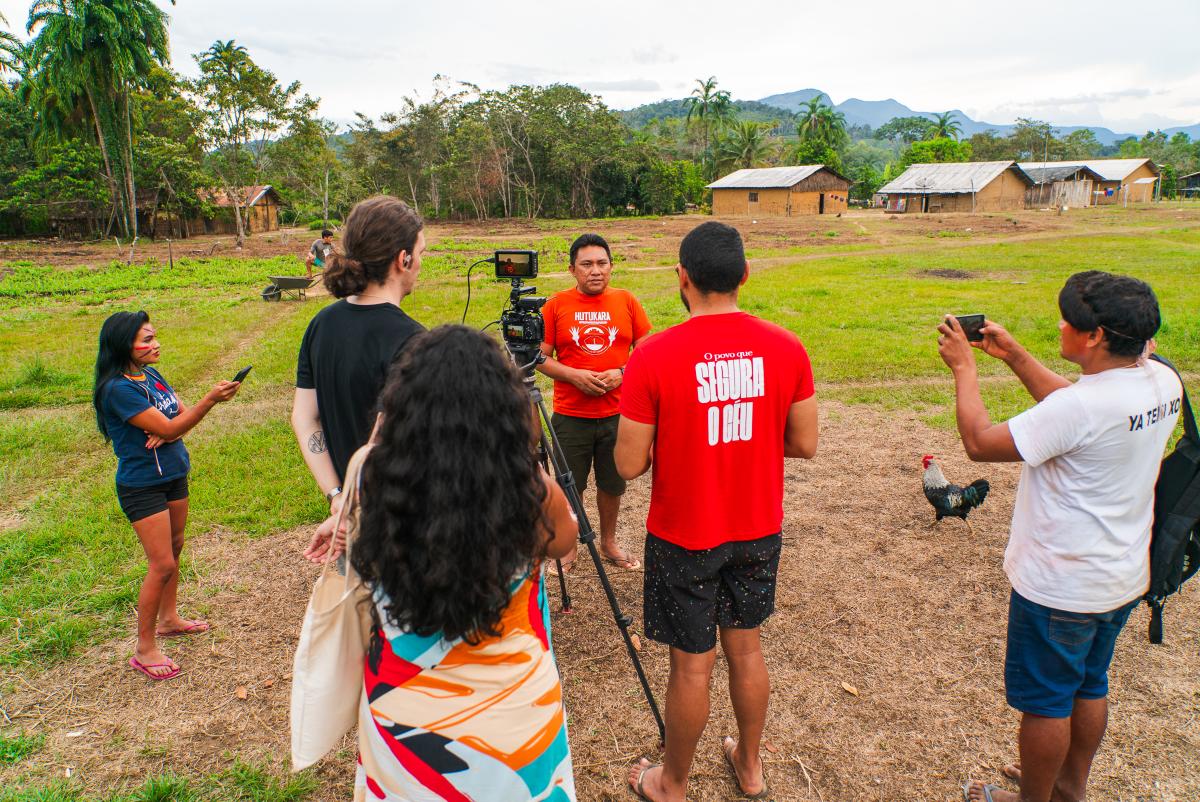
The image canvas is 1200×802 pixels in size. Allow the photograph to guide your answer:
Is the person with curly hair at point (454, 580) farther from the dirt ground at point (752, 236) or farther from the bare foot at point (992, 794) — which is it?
the dirt ground at point (752, 236)

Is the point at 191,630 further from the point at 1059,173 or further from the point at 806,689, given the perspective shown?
the point at 1059,173

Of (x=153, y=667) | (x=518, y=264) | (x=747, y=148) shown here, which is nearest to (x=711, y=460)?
(x=518, y=264)

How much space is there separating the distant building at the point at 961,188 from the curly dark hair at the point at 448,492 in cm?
4738

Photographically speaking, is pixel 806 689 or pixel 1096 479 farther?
pixel 806 689

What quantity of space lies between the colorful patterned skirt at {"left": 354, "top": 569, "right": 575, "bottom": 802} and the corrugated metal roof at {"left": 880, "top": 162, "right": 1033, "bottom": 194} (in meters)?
47.5

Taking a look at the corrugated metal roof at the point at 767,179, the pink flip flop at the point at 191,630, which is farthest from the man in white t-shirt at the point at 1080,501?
the corrugated metal roof at the point at 767,179

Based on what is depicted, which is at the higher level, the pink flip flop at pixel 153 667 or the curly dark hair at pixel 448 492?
the curly dark hair at pixel 448 492

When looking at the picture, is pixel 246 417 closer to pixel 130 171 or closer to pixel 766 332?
pixel 766 332

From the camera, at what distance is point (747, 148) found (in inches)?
2397

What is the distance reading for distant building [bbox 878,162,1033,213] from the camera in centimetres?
4219

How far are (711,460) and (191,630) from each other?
318 cm

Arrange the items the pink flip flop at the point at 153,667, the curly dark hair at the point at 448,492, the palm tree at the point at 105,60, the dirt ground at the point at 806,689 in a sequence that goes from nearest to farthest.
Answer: the curly dark hair at the point at 448,492 → the dirt ground at the point at 806,689 → the pink flip flop at the point at 153,667 → the palm tree at the point at 105,60

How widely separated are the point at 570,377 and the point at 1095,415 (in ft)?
8.12

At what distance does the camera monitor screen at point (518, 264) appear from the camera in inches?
132
